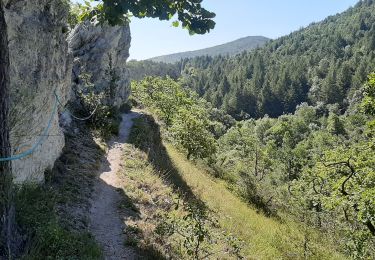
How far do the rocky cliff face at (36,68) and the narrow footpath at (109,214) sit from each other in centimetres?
189

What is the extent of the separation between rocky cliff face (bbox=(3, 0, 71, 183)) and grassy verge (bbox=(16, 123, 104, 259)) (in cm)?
78

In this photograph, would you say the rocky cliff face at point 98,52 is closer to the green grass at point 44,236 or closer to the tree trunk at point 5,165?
the green grass at point 44,236

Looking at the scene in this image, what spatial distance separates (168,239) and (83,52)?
1000 inches

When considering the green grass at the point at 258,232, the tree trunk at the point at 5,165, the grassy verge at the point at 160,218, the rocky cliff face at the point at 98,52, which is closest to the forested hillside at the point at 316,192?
the green grass at the point at 258,232

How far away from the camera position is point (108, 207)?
1188cm

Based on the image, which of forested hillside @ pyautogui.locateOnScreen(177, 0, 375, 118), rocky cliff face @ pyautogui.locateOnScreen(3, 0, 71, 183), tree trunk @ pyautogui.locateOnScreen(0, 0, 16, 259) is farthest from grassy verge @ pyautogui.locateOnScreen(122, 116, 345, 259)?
forested hillside @ pyautogui.locateOnScreen(177, 0, 375, 118)

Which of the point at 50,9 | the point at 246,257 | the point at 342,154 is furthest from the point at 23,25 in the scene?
the point at 342,154

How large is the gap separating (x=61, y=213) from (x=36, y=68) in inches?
146

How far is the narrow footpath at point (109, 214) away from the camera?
360 inches

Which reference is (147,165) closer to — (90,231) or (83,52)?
(90,231)

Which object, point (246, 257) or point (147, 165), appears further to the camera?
point (147, 165)

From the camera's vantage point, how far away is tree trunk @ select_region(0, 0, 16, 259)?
513 centimetres

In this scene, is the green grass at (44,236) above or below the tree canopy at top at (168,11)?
below

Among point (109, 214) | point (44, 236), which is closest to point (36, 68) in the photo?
point (109, 214)
